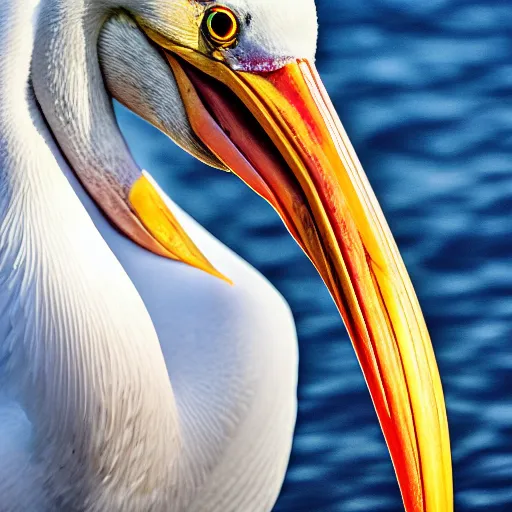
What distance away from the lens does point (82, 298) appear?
2.85 ft

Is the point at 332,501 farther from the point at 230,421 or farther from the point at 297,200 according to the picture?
the point at 297,200

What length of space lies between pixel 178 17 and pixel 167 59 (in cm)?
5

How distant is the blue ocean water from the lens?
1571 mm

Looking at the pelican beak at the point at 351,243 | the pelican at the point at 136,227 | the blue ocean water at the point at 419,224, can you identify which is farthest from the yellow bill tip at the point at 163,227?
the blue ocean water at the point at 419,224

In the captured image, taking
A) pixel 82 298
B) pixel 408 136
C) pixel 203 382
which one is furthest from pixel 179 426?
pixel 408 136

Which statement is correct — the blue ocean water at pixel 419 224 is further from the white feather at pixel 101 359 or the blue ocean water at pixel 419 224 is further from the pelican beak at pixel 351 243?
the pelican beak at pixel 351 243

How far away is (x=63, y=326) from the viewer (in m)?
0.87

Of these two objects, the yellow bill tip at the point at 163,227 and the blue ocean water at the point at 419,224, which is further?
the blue ocean water at the point at 419,224

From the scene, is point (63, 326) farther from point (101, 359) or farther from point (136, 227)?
point (136, 227)

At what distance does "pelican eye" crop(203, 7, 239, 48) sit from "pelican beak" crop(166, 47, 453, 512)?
2 centimetres

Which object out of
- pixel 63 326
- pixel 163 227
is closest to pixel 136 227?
pixel 163 227

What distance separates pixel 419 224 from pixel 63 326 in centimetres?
83

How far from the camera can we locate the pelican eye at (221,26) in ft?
2.66

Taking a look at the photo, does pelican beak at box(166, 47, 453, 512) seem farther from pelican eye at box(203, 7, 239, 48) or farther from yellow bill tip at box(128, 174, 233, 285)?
yellow bill tip at box(128, 174, 233, 285)
